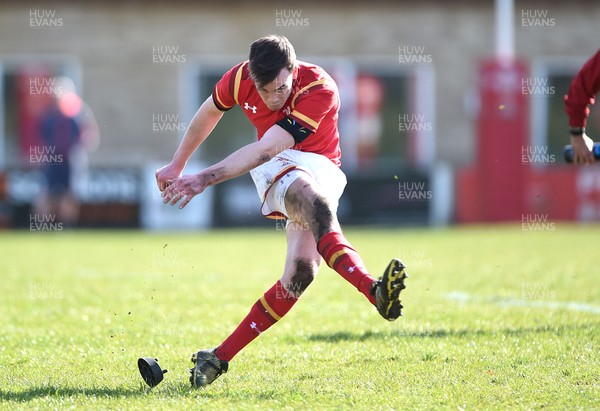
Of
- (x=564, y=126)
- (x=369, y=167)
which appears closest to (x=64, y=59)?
(x=369, y=167)

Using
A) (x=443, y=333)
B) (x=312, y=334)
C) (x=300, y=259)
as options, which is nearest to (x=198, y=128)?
(x=300, y=259)

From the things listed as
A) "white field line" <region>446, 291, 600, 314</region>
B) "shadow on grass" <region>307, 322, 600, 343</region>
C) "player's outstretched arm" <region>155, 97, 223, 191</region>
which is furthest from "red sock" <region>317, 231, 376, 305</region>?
"white field line" <region>446, 291, 600, 314</region>

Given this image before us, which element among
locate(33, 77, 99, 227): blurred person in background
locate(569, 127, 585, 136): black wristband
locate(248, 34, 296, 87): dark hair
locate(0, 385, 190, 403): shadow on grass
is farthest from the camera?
locate(33, 77, 99, 227): blurred person in background

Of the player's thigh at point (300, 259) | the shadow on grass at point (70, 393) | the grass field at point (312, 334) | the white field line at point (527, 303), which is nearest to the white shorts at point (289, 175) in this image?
the player's thigh at point (300, 259)

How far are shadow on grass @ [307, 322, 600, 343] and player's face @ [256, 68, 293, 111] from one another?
74.6 inches

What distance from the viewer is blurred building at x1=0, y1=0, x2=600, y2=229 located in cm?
2256

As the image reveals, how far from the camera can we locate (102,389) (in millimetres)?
5055

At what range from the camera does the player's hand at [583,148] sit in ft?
19.0

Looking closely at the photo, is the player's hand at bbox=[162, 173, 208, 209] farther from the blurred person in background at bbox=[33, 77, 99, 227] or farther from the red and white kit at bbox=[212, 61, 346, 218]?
the blurred person in background at bbox=[33, 77, 99, 227]

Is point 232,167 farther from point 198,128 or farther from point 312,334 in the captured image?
point 312,334

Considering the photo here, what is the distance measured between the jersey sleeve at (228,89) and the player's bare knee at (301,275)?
100cm

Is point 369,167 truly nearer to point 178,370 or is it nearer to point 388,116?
point 388,116

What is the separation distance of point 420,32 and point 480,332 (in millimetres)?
17594

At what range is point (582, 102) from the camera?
18.7 feet
